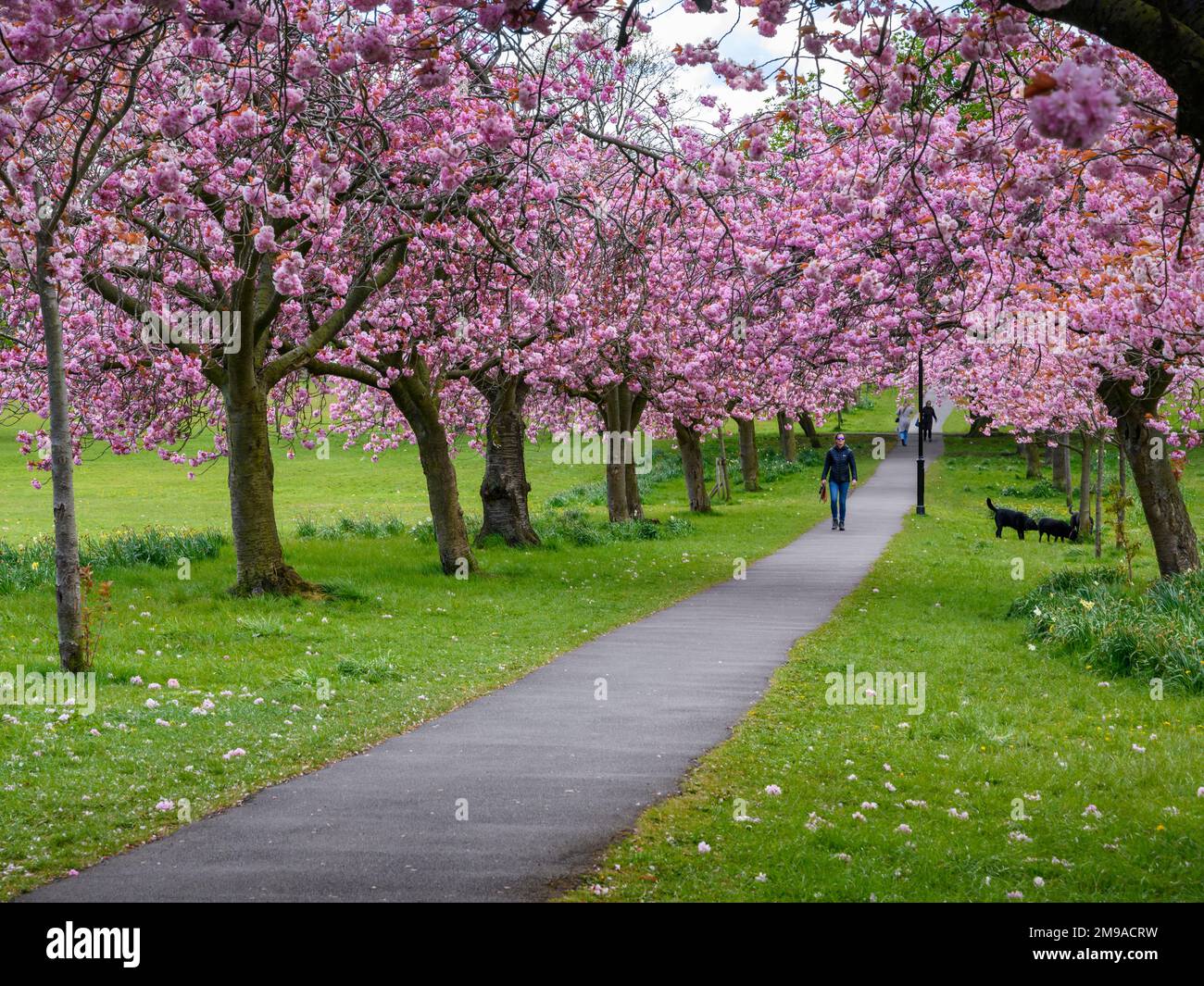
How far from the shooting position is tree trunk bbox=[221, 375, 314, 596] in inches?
575

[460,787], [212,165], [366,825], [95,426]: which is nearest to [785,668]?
[460,787]

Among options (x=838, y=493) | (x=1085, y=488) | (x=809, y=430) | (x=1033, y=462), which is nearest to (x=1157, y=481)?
(x=1085, y=488)

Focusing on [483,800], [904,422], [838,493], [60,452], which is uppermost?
[904,422]

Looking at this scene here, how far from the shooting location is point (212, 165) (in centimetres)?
1055

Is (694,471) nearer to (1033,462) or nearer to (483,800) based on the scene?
(1033,462)

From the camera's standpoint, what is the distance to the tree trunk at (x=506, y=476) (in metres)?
21.6

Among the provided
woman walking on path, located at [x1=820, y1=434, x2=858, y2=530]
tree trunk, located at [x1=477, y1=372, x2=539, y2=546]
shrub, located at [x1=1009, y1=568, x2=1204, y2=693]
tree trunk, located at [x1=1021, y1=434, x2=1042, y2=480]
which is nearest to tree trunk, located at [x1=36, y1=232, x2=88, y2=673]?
Answer: shrub, located at [x1=1009, y1=568, x2=1204, y2=693]

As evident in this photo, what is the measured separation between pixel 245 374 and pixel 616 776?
30.1ft

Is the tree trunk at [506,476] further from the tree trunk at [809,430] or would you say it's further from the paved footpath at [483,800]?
the tree trunk at [809,430]

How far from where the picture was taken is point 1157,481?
50.7ft

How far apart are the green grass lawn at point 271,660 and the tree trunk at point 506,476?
72 cm

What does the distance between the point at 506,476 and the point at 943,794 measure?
1563cm
